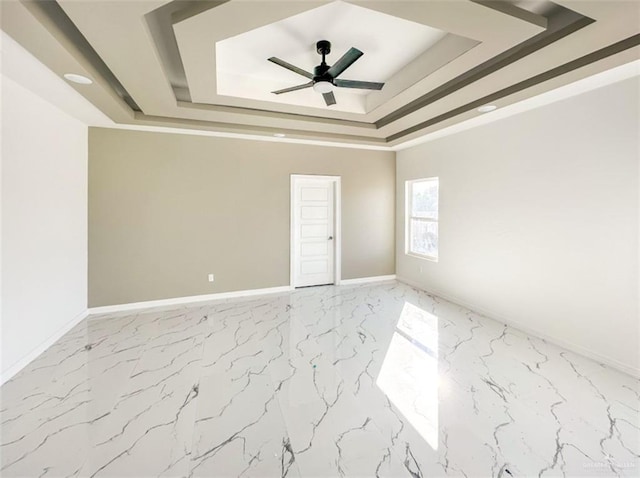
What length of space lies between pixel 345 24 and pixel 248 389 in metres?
3.04

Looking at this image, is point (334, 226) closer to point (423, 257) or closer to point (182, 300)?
point (423, 257)

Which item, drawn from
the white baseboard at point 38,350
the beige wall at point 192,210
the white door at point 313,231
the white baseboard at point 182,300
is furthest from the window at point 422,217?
the white baseboard at point 38,350

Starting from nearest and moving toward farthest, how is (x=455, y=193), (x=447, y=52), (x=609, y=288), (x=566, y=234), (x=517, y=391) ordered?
(x=517, y=391) < (x=447, y=52) < (x=609, y=288) < (x=566, y=234) < (x=455, y=193)

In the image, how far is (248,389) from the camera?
2.42 meters

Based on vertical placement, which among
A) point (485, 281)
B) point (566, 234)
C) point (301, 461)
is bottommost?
point (301, 461)

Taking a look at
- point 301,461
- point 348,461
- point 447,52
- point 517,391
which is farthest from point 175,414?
point 447,52

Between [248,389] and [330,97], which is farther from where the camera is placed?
[330,97]

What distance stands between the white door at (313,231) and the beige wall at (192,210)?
0.73ft

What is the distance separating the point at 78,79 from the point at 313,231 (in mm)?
3678

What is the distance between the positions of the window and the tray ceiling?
1380 mm

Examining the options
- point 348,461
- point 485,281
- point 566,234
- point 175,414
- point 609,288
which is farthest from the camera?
point 485,281

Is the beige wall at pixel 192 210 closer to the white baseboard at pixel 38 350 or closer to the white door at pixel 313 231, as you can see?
the white door at pixel 313 231

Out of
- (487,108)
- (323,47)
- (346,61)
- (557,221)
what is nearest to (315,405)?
(346,61)

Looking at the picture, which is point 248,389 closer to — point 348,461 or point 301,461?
point 301,461
